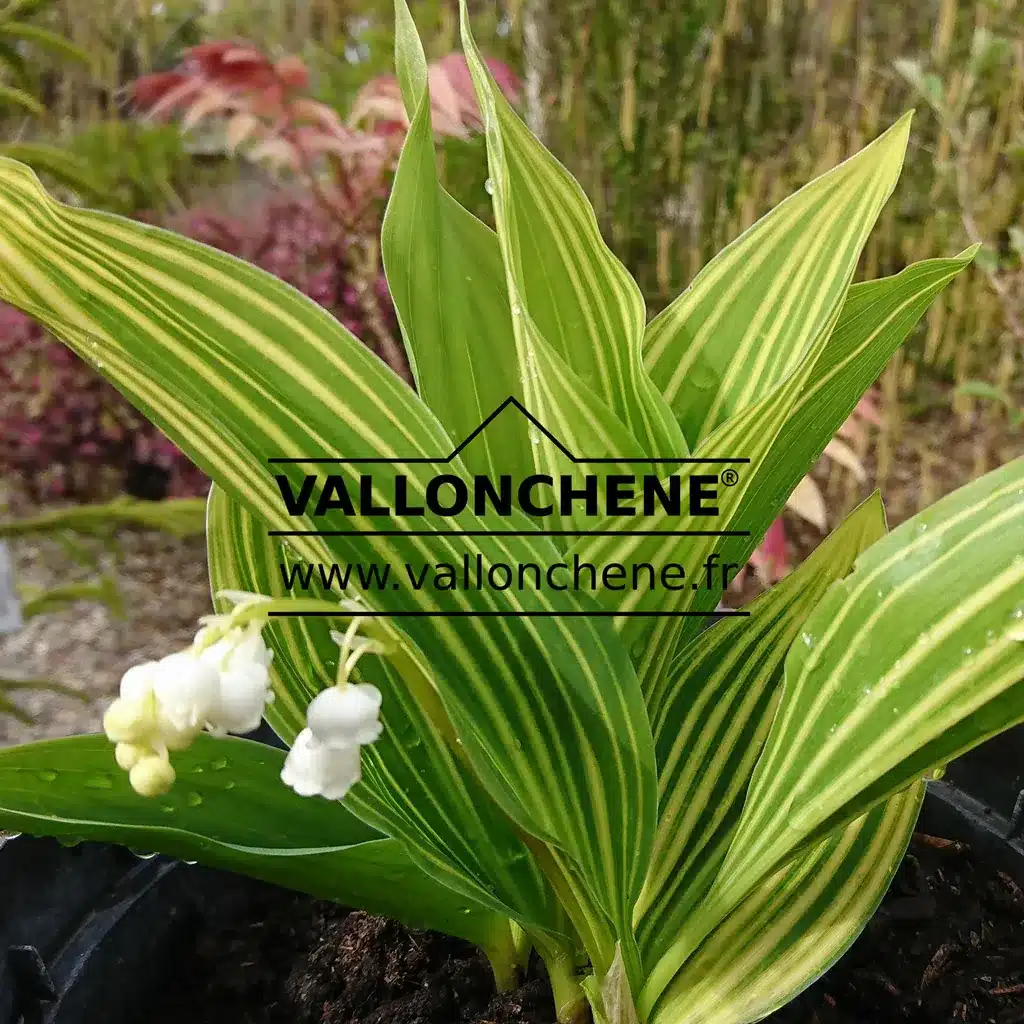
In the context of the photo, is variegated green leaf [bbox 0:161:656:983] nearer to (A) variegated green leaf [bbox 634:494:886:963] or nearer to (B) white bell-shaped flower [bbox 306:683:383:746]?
(B) white bell-shaped flower [bbox 306:683:383:746]

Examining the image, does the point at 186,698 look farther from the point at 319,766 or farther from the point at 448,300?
the point at 448,300

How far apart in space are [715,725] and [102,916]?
326mm

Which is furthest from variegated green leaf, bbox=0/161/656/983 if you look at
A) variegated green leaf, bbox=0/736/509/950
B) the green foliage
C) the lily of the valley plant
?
the green foliage

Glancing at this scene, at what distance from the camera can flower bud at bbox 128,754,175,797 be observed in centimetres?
22

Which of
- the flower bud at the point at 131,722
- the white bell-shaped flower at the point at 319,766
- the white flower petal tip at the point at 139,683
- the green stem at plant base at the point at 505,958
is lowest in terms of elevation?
the green stem at plant base at the point at 505,958

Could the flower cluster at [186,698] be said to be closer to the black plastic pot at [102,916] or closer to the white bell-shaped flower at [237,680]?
the white bell-shaped flower at [237,680]

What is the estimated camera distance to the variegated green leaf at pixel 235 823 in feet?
1.02

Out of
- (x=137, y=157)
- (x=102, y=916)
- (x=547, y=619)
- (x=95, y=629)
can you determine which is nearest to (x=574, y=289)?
(x=547, y=619)

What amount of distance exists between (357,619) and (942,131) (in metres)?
1.45

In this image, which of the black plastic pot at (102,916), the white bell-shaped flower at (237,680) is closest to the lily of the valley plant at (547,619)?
the white bell-shaped flower at (237,680)

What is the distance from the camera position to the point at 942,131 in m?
1.33

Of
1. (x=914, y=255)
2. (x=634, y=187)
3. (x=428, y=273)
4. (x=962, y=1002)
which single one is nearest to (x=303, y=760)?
(x=428, y=273)

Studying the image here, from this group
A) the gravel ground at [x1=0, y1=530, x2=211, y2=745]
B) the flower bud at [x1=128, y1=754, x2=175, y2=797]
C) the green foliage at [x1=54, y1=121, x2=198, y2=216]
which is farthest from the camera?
the green foliage at [x1=54, y1=121, x2=198, y2=216]

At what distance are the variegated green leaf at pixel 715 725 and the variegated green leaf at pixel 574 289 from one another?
0.13 metres
